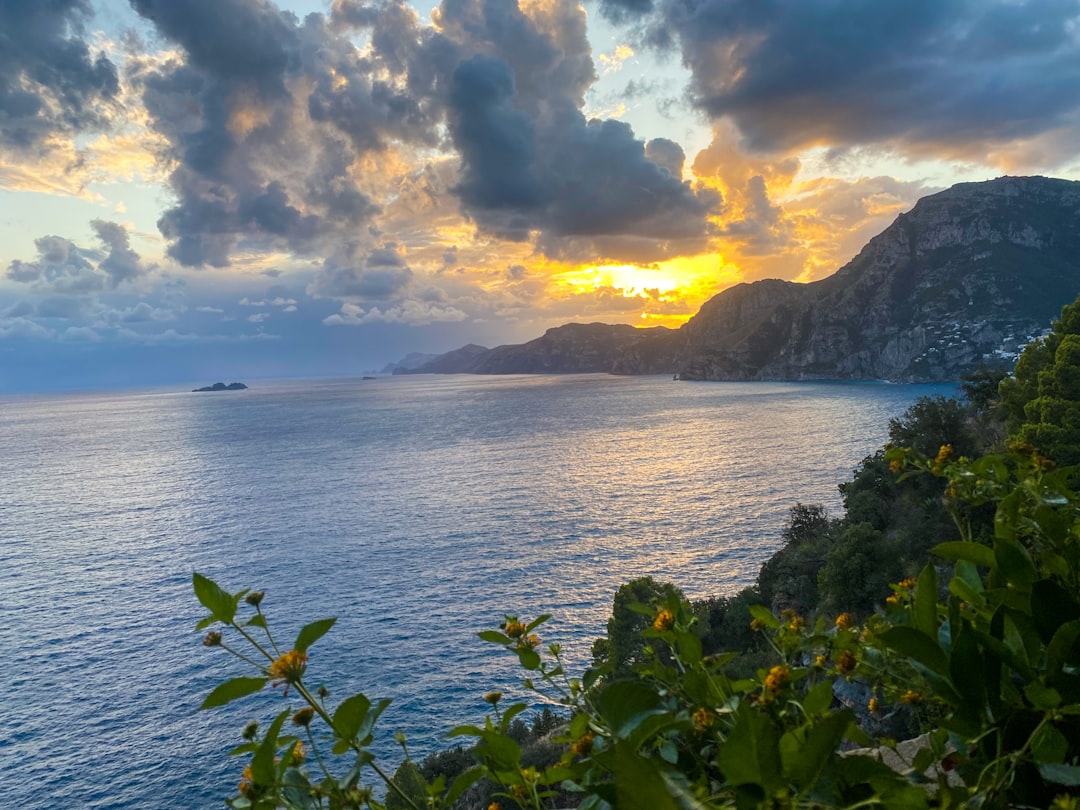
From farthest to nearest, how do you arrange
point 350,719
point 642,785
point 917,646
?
point 350,719, point 917,646, point 642,785

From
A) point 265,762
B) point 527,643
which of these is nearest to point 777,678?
point 527,643

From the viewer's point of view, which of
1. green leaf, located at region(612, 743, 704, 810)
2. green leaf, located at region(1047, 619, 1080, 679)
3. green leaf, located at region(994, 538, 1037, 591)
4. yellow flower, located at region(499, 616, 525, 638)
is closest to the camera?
green leaf, located at region(612, 743, 704, 810)

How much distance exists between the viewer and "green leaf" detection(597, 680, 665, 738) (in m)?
1.12

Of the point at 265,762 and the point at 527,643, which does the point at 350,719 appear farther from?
the point at 527,643

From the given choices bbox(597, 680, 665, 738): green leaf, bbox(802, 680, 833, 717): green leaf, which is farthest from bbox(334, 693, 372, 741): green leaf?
bbox(802, 680, 833, 717): green leaf

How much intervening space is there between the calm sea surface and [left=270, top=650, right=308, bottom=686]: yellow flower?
30.1 metres

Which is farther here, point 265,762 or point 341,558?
point 341,558

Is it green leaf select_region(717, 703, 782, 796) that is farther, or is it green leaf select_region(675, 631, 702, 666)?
green leaf select_region(675, 631, 702, 666)

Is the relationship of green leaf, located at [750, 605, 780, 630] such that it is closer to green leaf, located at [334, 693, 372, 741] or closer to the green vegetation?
the green vegetation

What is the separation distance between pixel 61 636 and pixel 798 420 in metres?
111

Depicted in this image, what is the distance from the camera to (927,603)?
1.43 m

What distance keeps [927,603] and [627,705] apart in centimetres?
79

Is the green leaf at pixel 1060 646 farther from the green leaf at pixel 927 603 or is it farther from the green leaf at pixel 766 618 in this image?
the green leaf at pixel 766 618

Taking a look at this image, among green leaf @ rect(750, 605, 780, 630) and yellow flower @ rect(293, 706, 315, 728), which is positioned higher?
green leaf @ rect(750, 605, 780, 630)
